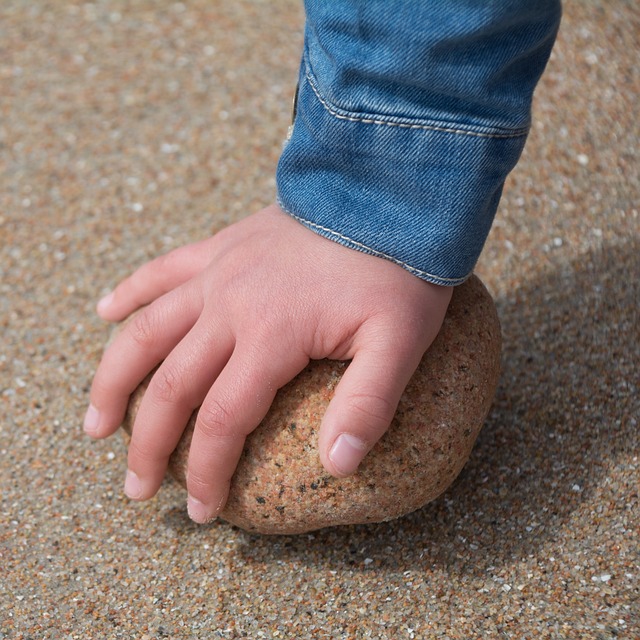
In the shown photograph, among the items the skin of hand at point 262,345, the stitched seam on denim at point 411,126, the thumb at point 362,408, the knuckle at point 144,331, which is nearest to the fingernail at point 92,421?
the skin of hand at point 262,345

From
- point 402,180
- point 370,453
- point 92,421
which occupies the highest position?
point 402,180

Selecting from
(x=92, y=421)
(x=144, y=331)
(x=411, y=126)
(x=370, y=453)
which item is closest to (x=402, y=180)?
(x=411, y=126)

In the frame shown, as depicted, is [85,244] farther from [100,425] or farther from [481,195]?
[481,195]

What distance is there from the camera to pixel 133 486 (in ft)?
5.22

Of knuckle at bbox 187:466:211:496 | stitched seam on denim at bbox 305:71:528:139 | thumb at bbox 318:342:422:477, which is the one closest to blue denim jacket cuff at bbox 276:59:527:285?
stitched seam on denim at bbox 305:71:528:139

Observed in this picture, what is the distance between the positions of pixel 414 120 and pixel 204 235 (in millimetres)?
1119

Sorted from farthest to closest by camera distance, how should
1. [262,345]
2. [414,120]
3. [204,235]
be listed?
[204,235]
[262,345]
[414,120]

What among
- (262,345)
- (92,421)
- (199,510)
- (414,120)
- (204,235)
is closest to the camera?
(414,120)

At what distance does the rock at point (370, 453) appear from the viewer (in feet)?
4.70

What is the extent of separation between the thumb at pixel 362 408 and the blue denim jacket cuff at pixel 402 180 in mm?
160

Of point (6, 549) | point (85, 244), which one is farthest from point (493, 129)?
point (85, 244)

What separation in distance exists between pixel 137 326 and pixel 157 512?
0.40 metres

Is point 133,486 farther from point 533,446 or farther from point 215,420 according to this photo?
point 533,446

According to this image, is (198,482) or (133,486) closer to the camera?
(198,482)
